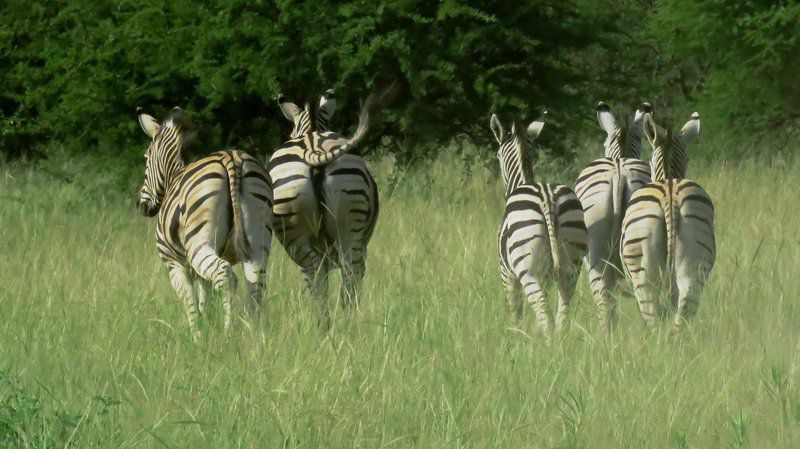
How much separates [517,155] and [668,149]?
85cm

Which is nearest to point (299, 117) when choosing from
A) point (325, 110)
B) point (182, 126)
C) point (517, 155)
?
point (325, 110)

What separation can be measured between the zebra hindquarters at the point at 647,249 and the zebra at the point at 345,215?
1480 mm

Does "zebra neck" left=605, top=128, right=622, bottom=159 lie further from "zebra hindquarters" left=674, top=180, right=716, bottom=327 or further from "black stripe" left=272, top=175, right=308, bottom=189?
"black stripe" left=272, top=175, right=308, bottom=189

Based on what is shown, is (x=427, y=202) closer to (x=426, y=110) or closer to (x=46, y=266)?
(x=426, y=110)

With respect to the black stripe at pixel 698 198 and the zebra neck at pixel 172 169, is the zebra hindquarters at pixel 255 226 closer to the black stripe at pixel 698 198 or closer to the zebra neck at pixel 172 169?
the zebra neck at pixel 172 169

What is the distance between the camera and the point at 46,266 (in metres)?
8.83

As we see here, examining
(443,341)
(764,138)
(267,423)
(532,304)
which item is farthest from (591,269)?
(764,138)

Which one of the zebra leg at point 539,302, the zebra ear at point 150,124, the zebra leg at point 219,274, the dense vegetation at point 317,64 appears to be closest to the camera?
the zebra leg at point 219,274

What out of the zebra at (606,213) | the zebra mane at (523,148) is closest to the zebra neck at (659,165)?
the zebra at (606,213)

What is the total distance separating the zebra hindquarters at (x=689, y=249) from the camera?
22.0 feet

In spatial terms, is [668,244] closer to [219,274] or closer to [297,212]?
[297,212]

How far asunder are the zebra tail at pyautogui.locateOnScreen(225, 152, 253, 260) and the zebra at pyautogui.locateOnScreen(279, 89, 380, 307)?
590 mm

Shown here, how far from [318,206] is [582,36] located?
7.20 meters

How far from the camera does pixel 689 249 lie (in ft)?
22.0
